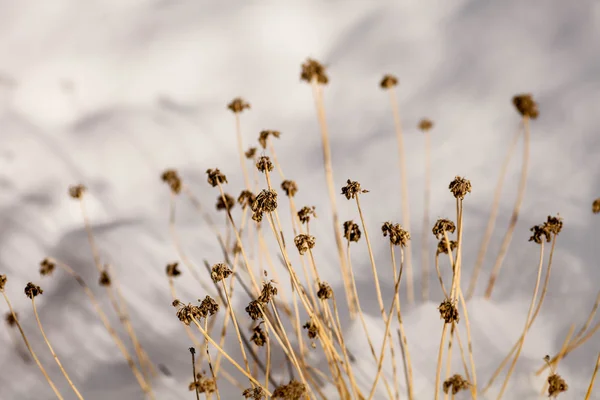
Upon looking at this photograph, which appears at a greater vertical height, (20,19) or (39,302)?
(20,19)

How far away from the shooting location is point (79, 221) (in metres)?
1.47

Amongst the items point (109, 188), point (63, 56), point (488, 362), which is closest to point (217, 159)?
point (109, 188)

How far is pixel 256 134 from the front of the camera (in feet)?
5.17

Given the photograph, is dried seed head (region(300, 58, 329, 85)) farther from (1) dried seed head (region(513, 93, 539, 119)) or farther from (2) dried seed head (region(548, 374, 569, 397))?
(2) dried seed head (region(548, 374, 569, 397))

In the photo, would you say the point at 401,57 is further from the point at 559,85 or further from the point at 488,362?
the point at 488,362

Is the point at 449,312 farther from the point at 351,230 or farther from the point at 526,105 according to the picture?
the point at 526,105

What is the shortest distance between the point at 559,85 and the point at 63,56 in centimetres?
136

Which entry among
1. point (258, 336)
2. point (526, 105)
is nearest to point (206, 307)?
point (258, 336)

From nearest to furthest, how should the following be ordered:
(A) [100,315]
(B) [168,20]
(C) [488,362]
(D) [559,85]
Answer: (C) [488,362] < (A) [100,315] < (D) [559,85] < (B) [168,20]

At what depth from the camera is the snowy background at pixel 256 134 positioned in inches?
47.5

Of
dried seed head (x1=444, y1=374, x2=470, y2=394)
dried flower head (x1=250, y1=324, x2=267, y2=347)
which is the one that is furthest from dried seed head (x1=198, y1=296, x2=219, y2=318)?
dried seed head (x1=444, y1=374, x2=470, y2=394)

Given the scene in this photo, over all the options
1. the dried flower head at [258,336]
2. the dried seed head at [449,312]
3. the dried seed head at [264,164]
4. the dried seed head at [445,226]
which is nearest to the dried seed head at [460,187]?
the dried seed head at [445,226]

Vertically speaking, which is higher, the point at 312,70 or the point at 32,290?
the point at 312,70

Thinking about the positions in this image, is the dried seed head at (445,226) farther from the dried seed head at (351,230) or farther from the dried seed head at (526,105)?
the dried seed head at (526,105)
